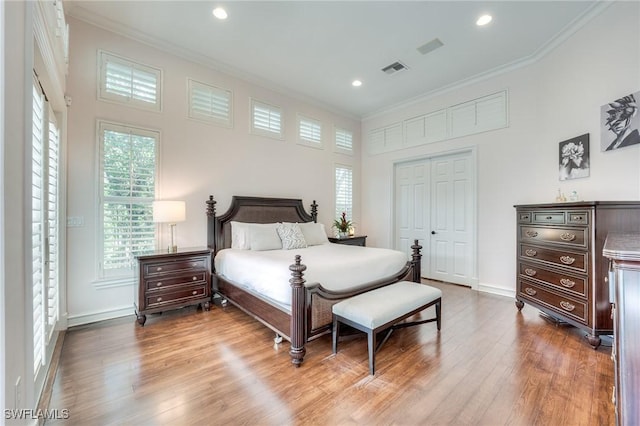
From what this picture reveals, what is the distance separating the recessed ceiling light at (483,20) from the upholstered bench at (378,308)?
3.04 m

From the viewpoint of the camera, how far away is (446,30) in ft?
10.7

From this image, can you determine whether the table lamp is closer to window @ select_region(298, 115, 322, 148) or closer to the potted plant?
window @ select_region(298, 115, 322, 148)

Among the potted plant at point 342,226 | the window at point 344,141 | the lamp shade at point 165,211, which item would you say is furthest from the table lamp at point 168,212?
the window at point 344,141

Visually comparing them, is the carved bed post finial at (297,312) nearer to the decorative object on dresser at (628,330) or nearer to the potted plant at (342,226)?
the decorative object on dresser at (628,330)

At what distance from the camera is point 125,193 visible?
10.7 feet

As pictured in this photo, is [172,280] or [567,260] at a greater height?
[567,260]

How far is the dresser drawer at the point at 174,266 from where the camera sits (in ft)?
10.0

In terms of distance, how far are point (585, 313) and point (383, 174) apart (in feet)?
12.6

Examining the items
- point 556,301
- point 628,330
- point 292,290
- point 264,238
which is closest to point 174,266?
→ point 264,238

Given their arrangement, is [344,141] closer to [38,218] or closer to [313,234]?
[313,234]

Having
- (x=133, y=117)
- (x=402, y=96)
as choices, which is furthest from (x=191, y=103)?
(x=402, y=96)

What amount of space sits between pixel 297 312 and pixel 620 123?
144 inches

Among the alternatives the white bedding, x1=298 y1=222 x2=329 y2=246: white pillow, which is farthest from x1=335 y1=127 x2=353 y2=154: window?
the white bedding

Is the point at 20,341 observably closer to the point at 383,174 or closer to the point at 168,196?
the point at 168,196
